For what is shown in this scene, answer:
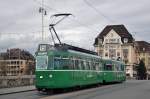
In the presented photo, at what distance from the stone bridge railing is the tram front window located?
413 inches

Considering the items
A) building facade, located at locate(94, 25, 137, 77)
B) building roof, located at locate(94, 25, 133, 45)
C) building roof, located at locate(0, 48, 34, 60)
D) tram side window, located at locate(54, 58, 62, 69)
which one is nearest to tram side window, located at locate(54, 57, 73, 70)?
tram side window, located at locate(54, 58, 62, 69)

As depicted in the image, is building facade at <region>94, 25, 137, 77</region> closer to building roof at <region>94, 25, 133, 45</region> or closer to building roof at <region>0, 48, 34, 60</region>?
building roof at <region>94, 25, 133, 45</region>

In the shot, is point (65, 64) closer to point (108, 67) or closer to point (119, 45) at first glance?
point (108, 67)

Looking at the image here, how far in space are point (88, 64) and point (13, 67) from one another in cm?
12905

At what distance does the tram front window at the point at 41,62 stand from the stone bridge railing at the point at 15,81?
1049cm

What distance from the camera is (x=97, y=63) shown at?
40.8 m

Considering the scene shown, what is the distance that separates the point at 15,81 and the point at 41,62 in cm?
1341

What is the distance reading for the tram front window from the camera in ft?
95.1

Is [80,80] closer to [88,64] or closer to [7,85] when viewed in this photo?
[88,64]

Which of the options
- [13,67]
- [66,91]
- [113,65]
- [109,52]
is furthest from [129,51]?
[66,91]

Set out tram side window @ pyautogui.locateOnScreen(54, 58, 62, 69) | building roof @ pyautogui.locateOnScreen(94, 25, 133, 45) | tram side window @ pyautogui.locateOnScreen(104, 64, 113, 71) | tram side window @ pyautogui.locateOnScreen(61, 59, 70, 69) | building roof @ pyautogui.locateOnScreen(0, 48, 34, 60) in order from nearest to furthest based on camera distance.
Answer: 1. tram side window @ pyautogui.locateOnScreen(54, 58, 62, 69)
2. tram side window @ pyautogui.locateOnScreen(61, 59, 70, 69)
3. tram side window @ pyautogui.locateOnScreen(104, 64, 113, 71)
4. building roof @ pyautogui.locateOnScreen(94, 25, 133, 45)
5. building roof @ pyautogui.locateOnScreen(0, 48, 34, 60)

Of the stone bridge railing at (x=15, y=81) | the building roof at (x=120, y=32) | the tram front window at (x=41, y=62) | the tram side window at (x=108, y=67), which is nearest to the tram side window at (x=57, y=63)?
the tram front window at (x=41, y=62)

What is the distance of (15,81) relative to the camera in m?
41.9

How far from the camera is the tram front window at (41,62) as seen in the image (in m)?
29.0
